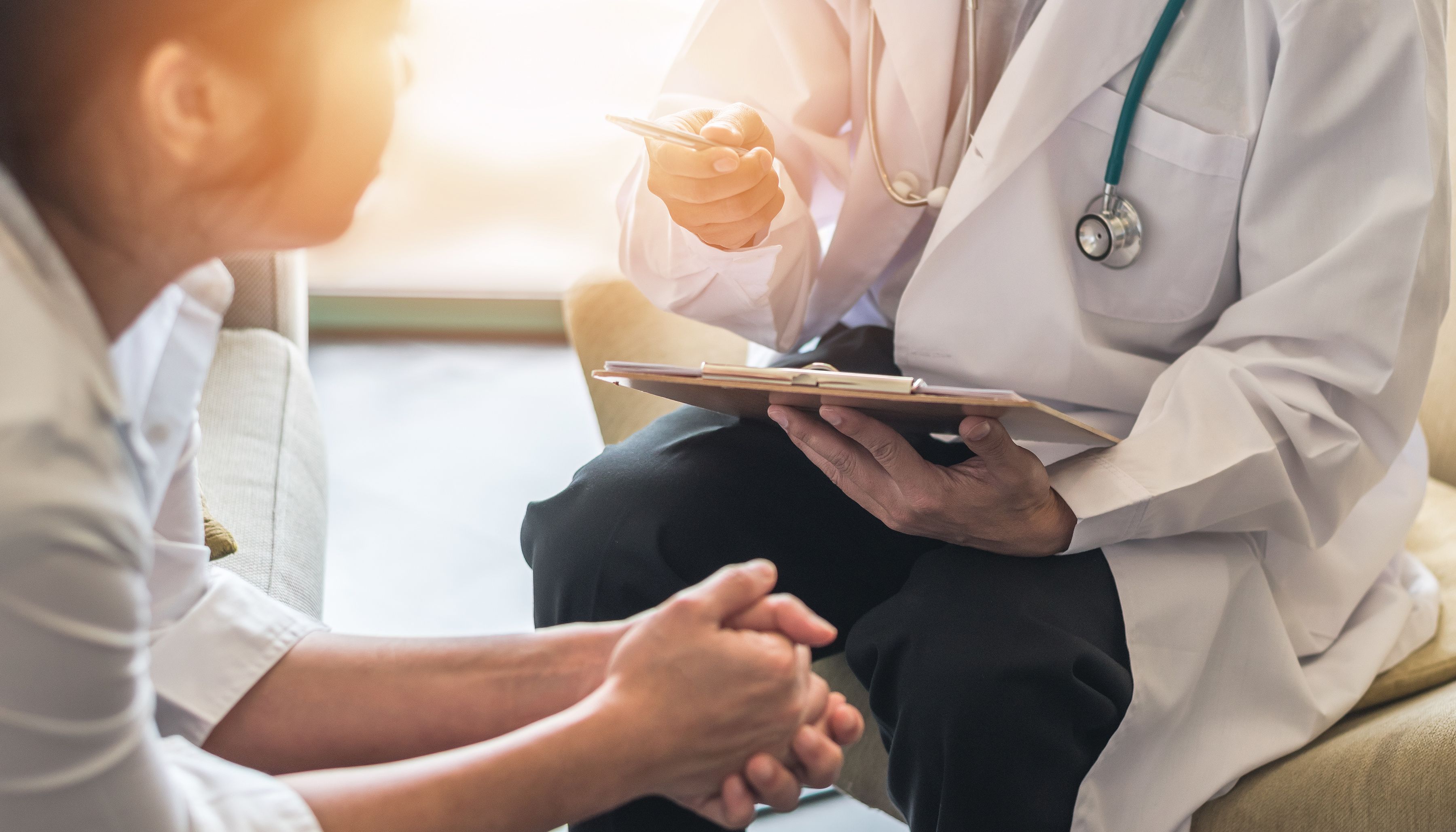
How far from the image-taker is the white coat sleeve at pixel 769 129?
104cm

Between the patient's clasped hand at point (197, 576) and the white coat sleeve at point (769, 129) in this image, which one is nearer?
the patient's clasped hand at point (197, 576)

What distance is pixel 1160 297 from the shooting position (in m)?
0.92

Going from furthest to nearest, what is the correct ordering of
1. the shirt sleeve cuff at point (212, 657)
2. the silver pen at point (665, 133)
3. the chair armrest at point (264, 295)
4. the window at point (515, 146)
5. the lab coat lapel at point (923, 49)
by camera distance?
the window at point (515, 146) → the chair armrest at point (264, 295) → the lab coat lapel at point (923, 49) → the silver pen at point (665, 133) → the shirt sleeve cuff at point (212, 657)

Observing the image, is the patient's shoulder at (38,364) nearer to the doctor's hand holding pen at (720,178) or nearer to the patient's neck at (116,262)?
the patient's neck at (116,262)

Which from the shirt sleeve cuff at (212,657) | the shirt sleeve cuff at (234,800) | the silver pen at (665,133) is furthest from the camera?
the silver pen at (665,133)

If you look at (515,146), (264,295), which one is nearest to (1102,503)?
(264,295)

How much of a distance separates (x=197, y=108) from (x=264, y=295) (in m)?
1.11

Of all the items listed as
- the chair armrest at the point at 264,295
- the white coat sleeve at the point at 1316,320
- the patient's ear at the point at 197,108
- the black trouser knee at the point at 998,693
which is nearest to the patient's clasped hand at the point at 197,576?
the patient's ear at the point at 197,108

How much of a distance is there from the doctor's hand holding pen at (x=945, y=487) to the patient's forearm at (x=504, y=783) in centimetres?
30

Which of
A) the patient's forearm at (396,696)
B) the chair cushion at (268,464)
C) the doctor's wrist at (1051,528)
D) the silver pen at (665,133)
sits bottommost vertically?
the chair cushion at (268,464)

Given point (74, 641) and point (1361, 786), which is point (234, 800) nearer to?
point (74, 641)

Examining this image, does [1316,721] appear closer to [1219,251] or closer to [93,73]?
[1219,251]

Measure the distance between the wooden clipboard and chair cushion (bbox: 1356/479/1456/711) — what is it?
0.33 meters

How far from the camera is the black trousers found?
746 mm
